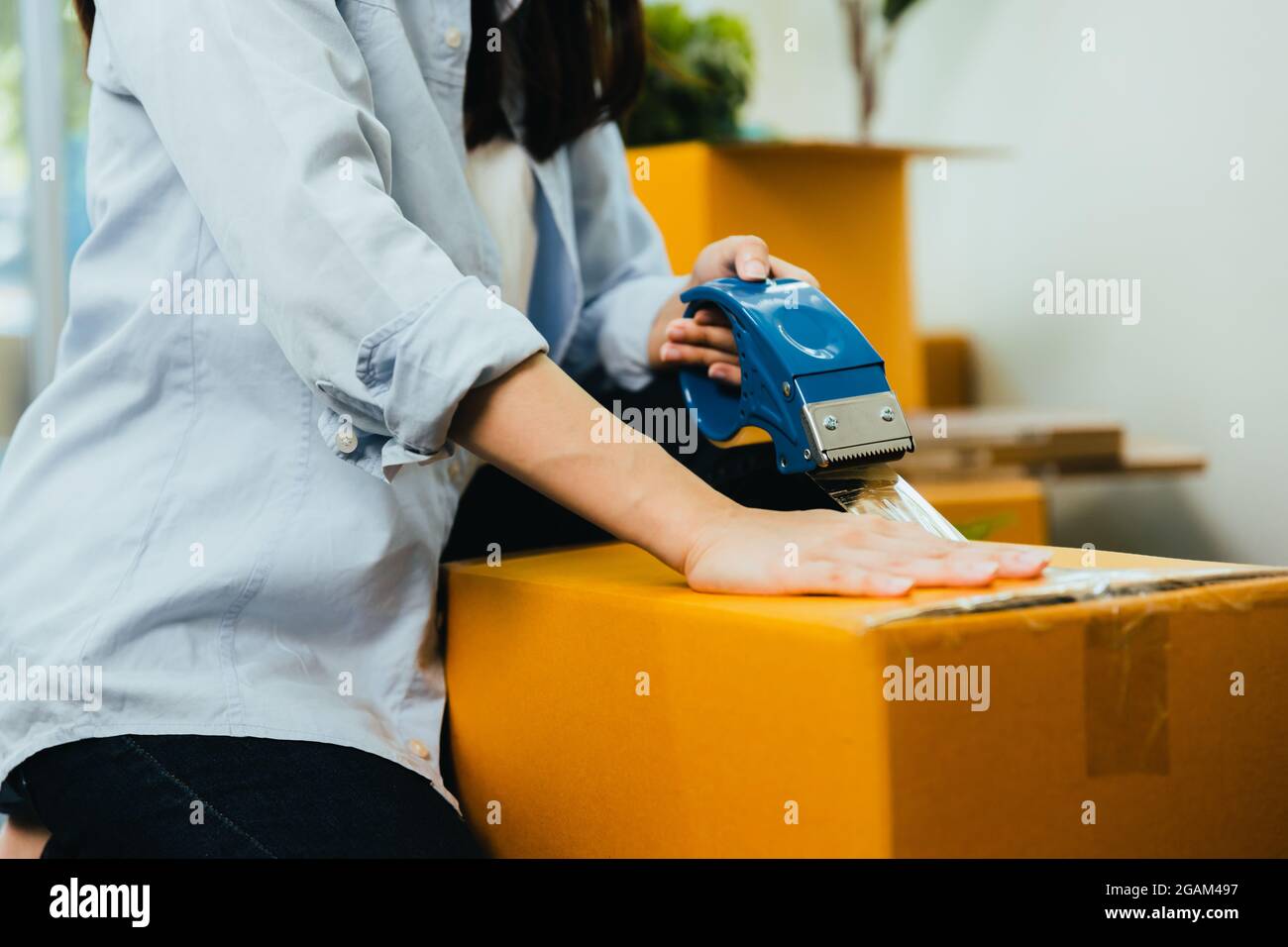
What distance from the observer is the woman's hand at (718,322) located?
0.76m

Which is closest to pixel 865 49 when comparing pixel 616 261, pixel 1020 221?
pixel 1020 221

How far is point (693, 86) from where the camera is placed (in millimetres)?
1456

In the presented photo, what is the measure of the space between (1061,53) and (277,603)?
5.40ft

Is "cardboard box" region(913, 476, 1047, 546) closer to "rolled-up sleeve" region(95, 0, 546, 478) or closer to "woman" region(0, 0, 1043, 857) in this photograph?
"woman" region(0, 0, 1043, 857)

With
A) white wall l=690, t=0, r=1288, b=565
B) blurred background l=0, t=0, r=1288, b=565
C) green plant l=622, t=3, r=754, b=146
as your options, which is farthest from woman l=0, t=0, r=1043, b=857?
white wall l=690, t=0, r=1288, b=565

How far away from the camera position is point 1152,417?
5.83ft

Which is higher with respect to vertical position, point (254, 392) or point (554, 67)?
point (554, 67)

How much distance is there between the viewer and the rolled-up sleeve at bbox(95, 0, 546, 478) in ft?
1.97

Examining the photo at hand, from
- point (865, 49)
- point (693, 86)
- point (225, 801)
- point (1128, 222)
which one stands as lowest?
point (225, 801)

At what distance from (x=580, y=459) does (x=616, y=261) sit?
42 cm

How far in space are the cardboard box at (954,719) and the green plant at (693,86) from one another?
0.97m

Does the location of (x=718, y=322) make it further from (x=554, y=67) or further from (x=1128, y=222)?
(x=1128, y=222)

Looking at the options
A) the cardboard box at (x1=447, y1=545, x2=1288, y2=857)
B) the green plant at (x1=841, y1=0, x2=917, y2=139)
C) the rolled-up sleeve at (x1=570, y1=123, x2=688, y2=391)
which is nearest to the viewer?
the cardboard box at (x1=447, y1=545, x2=1288, y2=857)
